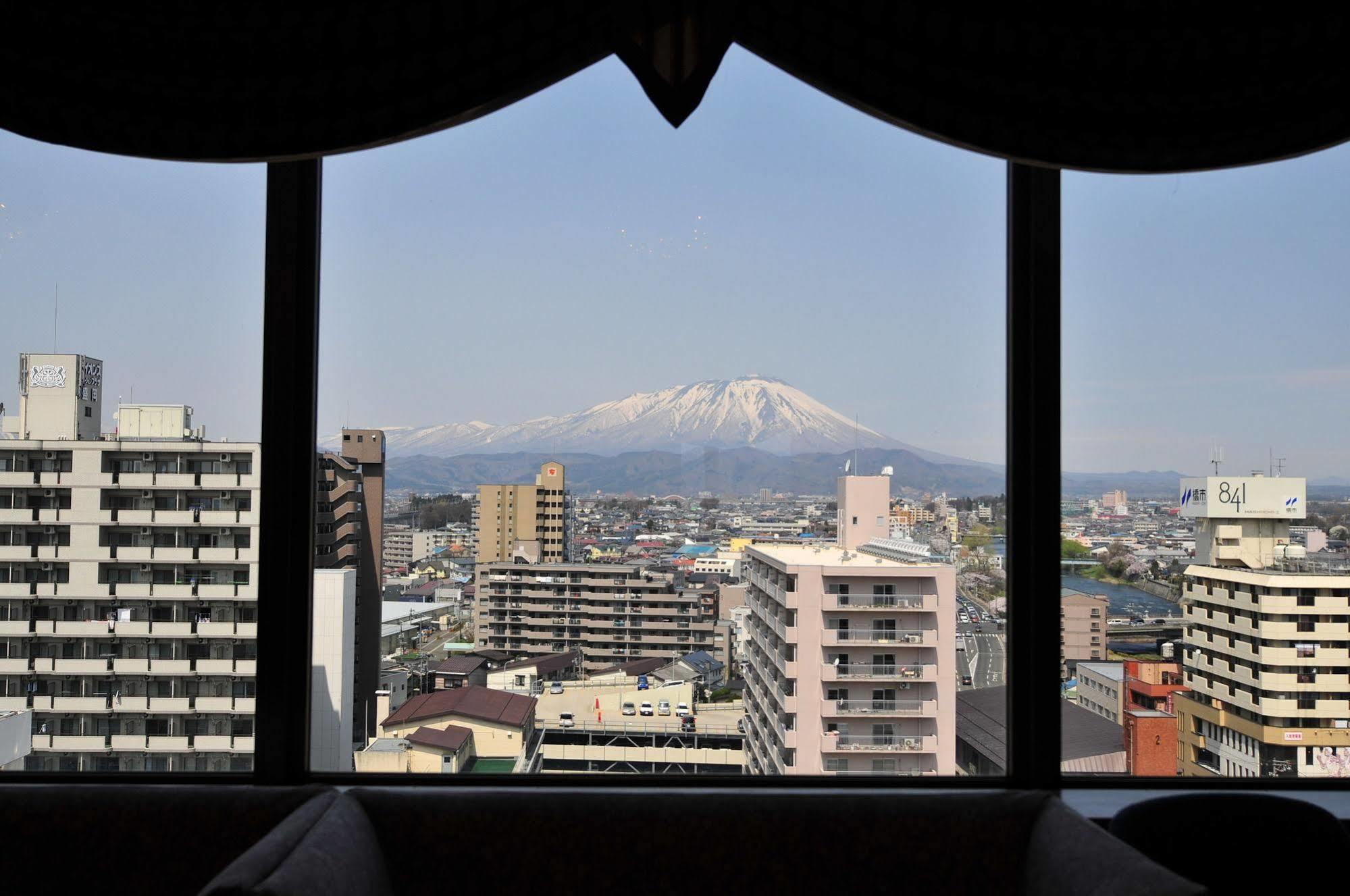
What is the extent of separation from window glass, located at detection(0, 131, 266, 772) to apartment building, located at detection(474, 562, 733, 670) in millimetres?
625

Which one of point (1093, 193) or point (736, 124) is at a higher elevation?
point (736, 124)

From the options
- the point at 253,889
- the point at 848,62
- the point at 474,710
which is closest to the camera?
the point at 253,889

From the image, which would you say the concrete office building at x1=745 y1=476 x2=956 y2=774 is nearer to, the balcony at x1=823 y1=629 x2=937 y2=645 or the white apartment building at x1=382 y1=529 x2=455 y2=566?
the balcony at x1=823 y1=629 x2=937 y2=645

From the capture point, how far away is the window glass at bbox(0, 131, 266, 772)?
196 centimetres

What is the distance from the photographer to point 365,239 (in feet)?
6.69

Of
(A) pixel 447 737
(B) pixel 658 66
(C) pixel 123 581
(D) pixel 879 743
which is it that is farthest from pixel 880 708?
(C) pixel 123 581

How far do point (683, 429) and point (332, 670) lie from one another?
1.06 m

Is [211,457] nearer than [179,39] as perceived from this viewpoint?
No

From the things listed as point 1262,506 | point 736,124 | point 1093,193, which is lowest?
point 1262,506

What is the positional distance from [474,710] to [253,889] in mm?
847

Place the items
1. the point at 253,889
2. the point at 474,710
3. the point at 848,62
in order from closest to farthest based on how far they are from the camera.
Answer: the point at 253,889 → the point at 848,62 → the point at 474,710

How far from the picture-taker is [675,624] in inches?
79.4

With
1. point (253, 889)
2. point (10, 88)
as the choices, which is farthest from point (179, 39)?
point (253, 889)

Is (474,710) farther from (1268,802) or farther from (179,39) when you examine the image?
(1268,802)
